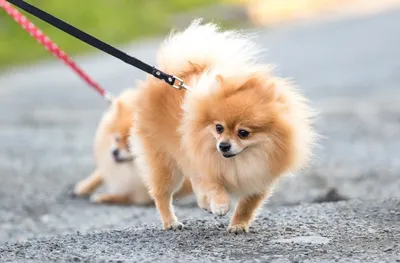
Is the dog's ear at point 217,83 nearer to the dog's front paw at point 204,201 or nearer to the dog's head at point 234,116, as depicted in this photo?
the dog's head at point 234,116

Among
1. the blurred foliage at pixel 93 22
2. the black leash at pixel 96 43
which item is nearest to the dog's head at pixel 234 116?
the black leash at pixel 96 43

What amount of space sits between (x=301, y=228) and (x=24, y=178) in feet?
15.7

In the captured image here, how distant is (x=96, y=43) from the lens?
5945mm

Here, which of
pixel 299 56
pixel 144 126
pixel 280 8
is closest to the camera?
pixel 144 126

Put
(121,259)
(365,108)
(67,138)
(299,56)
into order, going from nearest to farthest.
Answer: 1. (121,259)
2. (67,138)
3. (365,108)
4. (299,56)

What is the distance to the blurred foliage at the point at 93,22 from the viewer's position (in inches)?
1010

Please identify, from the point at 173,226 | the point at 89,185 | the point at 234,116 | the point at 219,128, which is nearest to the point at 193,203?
the point at 89,185

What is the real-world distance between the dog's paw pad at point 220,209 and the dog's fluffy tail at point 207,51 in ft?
3.03

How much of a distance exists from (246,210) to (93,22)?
24.5 m

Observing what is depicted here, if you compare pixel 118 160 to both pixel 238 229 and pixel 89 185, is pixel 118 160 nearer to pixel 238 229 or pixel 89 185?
pixel 89 185

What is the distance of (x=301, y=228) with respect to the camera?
6109mm

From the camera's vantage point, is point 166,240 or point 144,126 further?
point 144,126

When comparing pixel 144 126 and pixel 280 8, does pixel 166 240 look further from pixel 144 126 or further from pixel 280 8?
pixel 280 8

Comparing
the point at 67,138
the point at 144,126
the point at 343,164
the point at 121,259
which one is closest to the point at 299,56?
the point at 67,138
